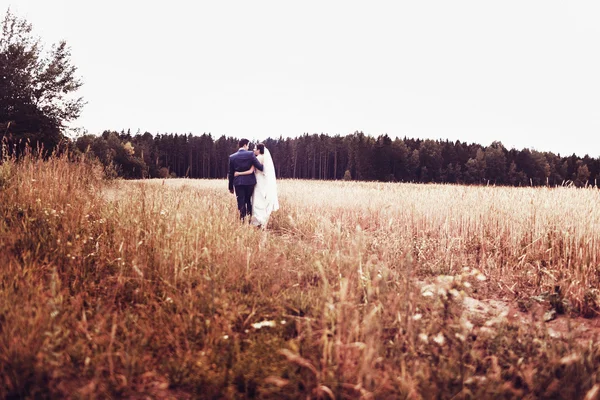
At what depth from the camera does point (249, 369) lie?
2.07 m

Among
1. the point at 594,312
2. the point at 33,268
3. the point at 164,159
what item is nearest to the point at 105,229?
the point at 33,268

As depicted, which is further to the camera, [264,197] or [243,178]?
[264,197]

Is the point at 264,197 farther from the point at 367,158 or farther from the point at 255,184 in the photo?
the point at 367,158

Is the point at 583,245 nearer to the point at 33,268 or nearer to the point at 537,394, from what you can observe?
the point at 537,394

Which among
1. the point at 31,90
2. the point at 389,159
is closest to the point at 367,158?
the point at 389,159

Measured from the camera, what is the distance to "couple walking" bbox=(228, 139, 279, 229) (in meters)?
7.80

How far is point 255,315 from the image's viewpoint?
2740mm

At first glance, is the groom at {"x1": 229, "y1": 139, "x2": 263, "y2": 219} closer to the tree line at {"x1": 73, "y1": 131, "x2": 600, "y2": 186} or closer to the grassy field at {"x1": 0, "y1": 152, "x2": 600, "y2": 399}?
the grassy field at {"x1": 0, "y1": 152, "x2": 600, "y2": 399}

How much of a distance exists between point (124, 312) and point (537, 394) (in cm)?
290

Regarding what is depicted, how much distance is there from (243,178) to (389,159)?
235 ft

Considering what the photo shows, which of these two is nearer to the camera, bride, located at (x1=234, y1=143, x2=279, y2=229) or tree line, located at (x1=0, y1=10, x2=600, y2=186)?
bride, located at (x1=234, y1=143, x2=279, y2=229)

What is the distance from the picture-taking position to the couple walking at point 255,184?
7.80 meters

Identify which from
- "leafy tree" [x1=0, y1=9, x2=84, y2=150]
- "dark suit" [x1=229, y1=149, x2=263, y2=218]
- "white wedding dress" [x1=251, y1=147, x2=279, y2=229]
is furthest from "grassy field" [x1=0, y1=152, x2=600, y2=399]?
"leafy tree" [x1=0, y1=9, x2=84, y2=150]

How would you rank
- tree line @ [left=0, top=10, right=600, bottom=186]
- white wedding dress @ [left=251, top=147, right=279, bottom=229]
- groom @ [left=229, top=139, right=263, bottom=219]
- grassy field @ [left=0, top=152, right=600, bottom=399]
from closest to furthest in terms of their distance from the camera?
grassy field @ [left=0, top=152, right=600, bottom=399]
groom @ [left=229, top=139, right=263, bottom=219]
white wedding dress @ [left=251, top=147, right=279, bottom=229]
tree line @ [left=0, top=10, right=600, bottom=186]
